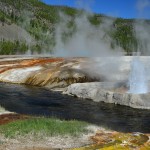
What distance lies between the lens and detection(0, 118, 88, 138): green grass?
2453cm

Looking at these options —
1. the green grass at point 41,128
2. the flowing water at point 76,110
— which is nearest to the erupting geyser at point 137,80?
the flowing water at point 76,110

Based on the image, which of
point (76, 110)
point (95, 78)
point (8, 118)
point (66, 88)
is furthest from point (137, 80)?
point (8, 118)

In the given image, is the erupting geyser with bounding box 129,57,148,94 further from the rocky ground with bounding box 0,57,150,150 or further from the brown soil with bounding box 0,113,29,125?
the brown soil with bounding box 0,113,29,125

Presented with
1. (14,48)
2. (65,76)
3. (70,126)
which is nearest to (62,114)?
(70,126)

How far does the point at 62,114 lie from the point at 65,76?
21831 millimetres

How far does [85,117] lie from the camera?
3578cm

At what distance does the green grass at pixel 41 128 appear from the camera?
2453cm

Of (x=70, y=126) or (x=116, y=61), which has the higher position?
(x=116, y=61)

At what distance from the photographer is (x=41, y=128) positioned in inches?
995

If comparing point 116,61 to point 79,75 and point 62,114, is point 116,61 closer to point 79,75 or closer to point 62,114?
point 79,75

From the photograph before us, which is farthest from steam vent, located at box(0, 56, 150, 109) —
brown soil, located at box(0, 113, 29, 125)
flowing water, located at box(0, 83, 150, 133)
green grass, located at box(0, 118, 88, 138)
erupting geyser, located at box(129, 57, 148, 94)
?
green grass, located at box(0, 118, 88, 138)

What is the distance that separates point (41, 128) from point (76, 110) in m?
14.2

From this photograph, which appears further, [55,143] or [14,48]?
[14,48]

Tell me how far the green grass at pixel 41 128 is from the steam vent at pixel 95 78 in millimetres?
16573
